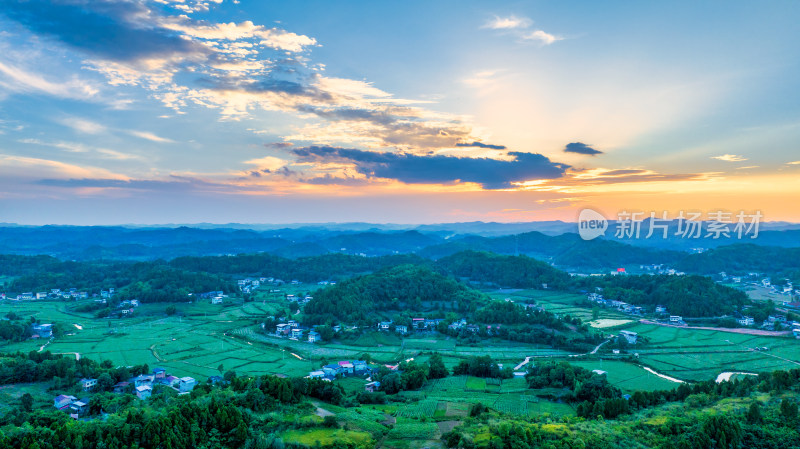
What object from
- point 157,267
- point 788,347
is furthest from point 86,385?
point 788,347

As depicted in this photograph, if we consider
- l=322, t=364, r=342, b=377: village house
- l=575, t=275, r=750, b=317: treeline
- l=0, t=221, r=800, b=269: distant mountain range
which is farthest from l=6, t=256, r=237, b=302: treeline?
l=575, t=275, r=750, b=317: treeline

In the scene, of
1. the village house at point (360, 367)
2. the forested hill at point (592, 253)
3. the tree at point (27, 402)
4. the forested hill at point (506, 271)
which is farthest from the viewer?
the forested hill at point (592, 253)

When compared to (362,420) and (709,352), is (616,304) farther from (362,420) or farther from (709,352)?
(362,420)

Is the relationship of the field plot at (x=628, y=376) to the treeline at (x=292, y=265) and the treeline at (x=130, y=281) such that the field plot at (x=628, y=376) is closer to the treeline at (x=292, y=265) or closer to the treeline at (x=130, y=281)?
the treeline at (x=292, y=265)

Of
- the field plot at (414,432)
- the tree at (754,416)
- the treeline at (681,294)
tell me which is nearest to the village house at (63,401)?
the field plot at (414,432)

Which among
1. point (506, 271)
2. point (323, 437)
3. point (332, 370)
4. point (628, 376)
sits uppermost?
point (506, 271)

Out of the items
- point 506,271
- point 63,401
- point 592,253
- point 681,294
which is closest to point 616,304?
point 681,294

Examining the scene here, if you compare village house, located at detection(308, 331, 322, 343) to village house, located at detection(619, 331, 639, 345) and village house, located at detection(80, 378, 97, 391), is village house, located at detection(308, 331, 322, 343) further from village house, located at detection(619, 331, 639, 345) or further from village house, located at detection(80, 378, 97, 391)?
village house, located at detection(619, 331, 639, 345)
